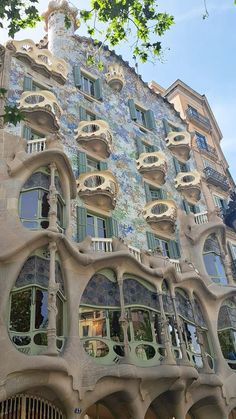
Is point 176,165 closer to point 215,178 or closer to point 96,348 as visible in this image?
point 215,178

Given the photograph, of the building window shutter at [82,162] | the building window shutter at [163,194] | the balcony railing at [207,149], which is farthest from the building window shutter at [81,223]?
the balcony railing at [207,149]

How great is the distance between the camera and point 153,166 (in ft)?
73.4

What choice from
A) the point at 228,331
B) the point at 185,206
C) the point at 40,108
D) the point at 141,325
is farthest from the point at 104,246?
the point at 185,206

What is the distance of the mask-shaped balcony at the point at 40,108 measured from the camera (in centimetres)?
1784

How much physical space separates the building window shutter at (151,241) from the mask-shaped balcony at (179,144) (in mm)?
8098

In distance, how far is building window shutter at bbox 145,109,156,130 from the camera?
85.5 feet

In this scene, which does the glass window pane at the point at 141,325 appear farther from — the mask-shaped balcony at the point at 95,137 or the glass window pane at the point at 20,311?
the mask-shaped balcony at the point at 95,137

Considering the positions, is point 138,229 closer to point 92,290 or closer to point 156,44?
point 92,290

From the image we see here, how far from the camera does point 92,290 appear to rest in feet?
48.5

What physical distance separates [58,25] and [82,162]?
1066cm

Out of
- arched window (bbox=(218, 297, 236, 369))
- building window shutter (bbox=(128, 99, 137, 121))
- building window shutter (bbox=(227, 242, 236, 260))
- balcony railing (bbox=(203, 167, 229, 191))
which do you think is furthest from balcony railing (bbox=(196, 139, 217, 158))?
arched window (bbox=(218, 297, 236, 369))

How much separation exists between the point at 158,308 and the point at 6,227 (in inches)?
258

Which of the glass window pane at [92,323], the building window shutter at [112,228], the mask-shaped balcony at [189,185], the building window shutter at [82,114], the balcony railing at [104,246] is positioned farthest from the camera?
the mask-shaped balcony at [189,185]

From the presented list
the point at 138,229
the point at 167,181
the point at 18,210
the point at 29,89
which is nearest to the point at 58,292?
the point at 18,210
